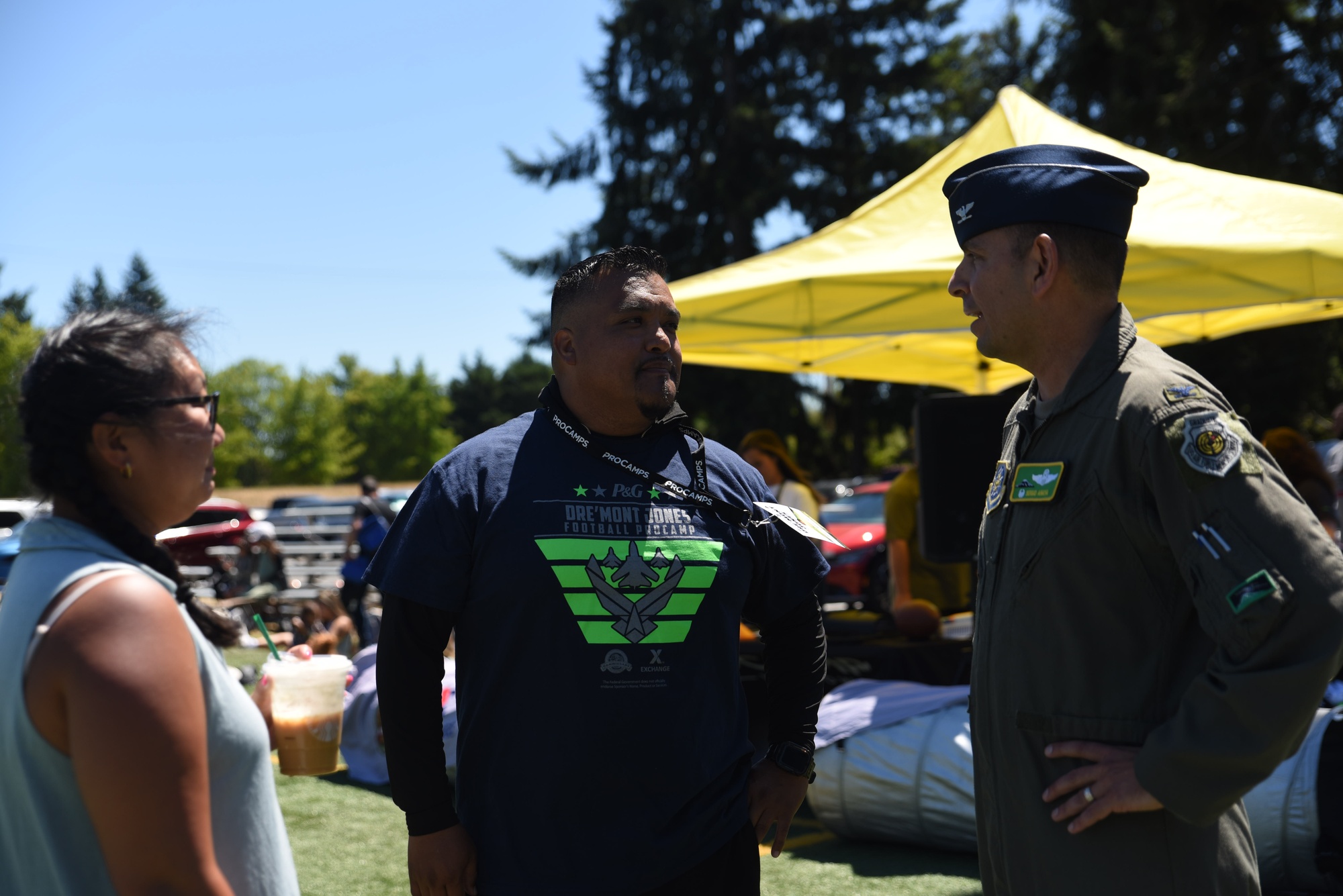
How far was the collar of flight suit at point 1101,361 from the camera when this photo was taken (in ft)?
6.21

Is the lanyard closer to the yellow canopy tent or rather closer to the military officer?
the military officer

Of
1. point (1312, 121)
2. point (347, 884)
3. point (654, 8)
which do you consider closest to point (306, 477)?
point (654, 8)

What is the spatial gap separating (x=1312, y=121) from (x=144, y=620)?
21.7m

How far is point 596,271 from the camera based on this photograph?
257 cm

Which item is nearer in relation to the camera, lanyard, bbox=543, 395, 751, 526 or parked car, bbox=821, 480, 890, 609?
lanyard, bbox=543, 395, 751, 526

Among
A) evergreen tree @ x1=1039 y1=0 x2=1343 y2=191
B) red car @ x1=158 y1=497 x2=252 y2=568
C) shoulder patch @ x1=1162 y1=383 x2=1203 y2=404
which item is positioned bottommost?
red car @ x1=158 y1=497 x2=252 y2=568

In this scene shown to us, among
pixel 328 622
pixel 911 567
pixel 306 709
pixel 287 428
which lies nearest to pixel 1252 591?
pixel 306 709

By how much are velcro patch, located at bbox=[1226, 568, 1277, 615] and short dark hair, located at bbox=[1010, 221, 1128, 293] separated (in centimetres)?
62

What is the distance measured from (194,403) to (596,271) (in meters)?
1.11

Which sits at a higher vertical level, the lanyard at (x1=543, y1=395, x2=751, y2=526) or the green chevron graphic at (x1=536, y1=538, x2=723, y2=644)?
the lanyard at (x1=543, y1=395, x2=751, y2=526)

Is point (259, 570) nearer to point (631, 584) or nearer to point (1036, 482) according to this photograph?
point (631, 584)

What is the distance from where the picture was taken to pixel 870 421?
27406mm

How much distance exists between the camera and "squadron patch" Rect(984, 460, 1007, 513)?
2.08 metres

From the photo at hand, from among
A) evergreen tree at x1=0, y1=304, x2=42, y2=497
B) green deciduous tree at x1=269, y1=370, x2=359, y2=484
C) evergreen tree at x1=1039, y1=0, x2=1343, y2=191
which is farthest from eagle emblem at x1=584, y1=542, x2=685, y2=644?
green deciduous tree at x1=269, y1=370, x2=359, y2=484
